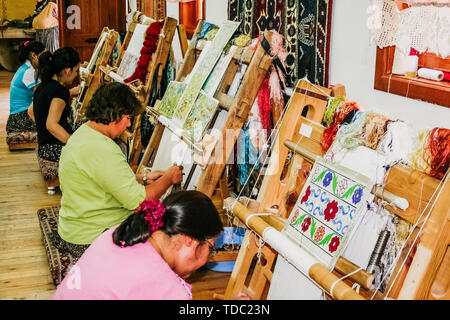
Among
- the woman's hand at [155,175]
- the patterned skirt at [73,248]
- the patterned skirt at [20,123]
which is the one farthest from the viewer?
the patterned skirt at [20,123]

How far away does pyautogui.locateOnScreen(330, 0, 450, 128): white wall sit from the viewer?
2265 millimetres

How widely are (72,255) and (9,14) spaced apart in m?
10.5

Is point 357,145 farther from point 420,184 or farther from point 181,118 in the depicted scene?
point 181,118

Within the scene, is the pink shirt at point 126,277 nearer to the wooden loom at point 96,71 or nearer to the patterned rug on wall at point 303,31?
the patterned rug on wall at point 303,31

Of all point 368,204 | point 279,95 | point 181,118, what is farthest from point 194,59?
point 368,204

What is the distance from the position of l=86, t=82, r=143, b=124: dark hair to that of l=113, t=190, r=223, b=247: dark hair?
3.65 ft

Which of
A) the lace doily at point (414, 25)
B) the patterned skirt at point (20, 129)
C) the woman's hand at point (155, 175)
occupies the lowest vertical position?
the patterned skirt at point (20, 129)

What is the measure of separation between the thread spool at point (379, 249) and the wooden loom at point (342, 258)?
5 centimetres

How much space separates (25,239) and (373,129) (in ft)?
8.79

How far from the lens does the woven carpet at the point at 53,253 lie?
9.76ft

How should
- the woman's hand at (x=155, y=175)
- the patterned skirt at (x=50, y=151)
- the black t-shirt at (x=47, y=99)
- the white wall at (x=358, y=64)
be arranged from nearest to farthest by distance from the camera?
the white wall at (x=358, y=64) → the woman's hand at (x=155, y=175) → the black t-shirt at (x=47, y=99) → the patterned skirt at (x=50, y=151)

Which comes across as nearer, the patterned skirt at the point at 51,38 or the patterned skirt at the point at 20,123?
the patterned skirt at the point at 20,123

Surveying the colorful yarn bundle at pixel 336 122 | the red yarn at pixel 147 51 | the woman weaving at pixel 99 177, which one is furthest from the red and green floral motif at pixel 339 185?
the red yarn at pixel 147 51

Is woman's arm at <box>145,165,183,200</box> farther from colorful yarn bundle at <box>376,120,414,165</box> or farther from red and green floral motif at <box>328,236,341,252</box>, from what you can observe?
colorful yarn bundle at <box>376,120,414,165</box>
